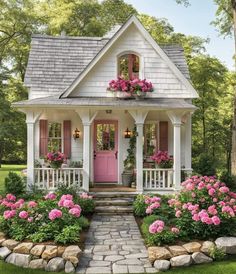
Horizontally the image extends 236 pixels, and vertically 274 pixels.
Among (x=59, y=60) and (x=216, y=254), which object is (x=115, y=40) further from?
(x=216, y=254)

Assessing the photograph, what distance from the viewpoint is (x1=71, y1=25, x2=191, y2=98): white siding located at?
12250mm

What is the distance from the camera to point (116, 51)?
1228 centimetres

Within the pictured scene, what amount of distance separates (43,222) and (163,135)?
6.93m

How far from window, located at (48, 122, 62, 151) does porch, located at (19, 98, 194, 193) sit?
0.34 meters

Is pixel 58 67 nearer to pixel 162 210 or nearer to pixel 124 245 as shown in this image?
pixel 162 210

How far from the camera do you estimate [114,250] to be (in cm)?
664

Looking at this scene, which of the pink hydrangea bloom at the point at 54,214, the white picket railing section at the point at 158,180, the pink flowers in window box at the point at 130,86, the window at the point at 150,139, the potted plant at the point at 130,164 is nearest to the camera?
the pink hydrangea bloom at the point at 54,214

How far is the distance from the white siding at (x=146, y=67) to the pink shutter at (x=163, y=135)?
1.16 meters

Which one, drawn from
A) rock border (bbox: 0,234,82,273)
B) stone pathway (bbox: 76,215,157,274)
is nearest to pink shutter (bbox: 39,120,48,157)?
stone pathway (bbox: 76,215,157,274)

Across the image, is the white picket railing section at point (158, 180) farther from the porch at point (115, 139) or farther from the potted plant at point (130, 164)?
the potted plant at point (130, 164)

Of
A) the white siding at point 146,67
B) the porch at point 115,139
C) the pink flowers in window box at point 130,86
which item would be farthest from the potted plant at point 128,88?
the white siding at point 146,67

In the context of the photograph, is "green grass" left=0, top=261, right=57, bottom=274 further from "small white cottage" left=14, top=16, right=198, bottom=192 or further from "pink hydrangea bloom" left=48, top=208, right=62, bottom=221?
"small white cottage" left=14, top=16, right=198, bottom=192

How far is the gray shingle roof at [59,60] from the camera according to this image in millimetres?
13156

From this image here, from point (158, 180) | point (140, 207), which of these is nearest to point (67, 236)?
point (140, 207)
